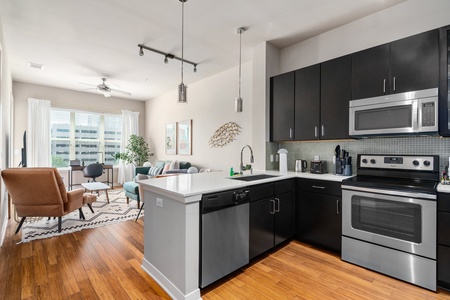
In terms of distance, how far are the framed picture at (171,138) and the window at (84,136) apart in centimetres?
198

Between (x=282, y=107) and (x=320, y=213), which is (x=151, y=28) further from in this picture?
(x=320, y=213)

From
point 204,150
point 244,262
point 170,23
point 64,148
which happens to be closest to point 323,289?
point 244,262

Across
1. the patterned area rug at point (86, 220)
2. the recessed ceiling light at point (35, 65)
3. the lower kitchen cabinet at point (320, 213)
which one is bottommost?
the patterned area rug at point (86, 220)

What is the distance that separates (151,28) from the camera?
3.12 meters

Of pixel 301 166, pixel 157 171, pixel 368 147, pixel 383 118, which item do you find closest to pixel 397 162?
pixel 368 147

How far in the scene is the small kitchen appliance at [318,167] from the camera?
3077 mm

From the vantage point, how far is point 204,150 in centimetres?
539

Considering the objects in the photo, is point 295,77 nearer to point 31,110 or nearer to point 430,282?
point 430,282

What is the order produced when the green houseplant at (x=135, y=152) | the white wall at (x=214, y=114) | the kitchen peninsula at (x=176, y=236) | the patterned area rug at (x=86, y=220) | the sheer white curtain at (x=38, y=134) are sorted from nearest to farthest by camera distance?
the kitchen peninsula at (x=176, y=236)
the patterned area rug at (x=86, y=220)
the white wall at (x=214, y=114)
the sheer white curtain at (x=38, y=134)
the green houseplant at (x=135, y=152)

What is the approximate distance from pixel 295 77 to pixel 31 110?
668cm

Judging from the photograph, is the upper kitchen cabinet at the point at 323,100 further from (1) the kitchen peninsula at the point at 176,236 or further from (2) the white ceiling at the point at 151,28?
(1) the kitchen peninsula at the point at 176,236

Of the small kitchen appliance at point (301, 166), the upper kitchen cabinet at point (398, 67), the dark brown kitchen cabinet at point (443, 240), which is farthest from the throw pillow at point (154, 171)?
the dark brown kitchen cabinet at point (443, 240)

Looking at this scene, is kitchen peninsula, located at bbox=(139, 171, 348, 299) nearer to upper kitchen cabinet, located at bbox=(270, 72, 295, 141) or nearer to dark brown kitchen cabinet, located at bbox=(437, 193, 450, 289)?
upper kitchen cabinet, located at bbox=(270, 72, 295, 141)

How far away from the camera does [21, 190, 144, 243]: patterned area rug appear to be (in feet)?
10.7
